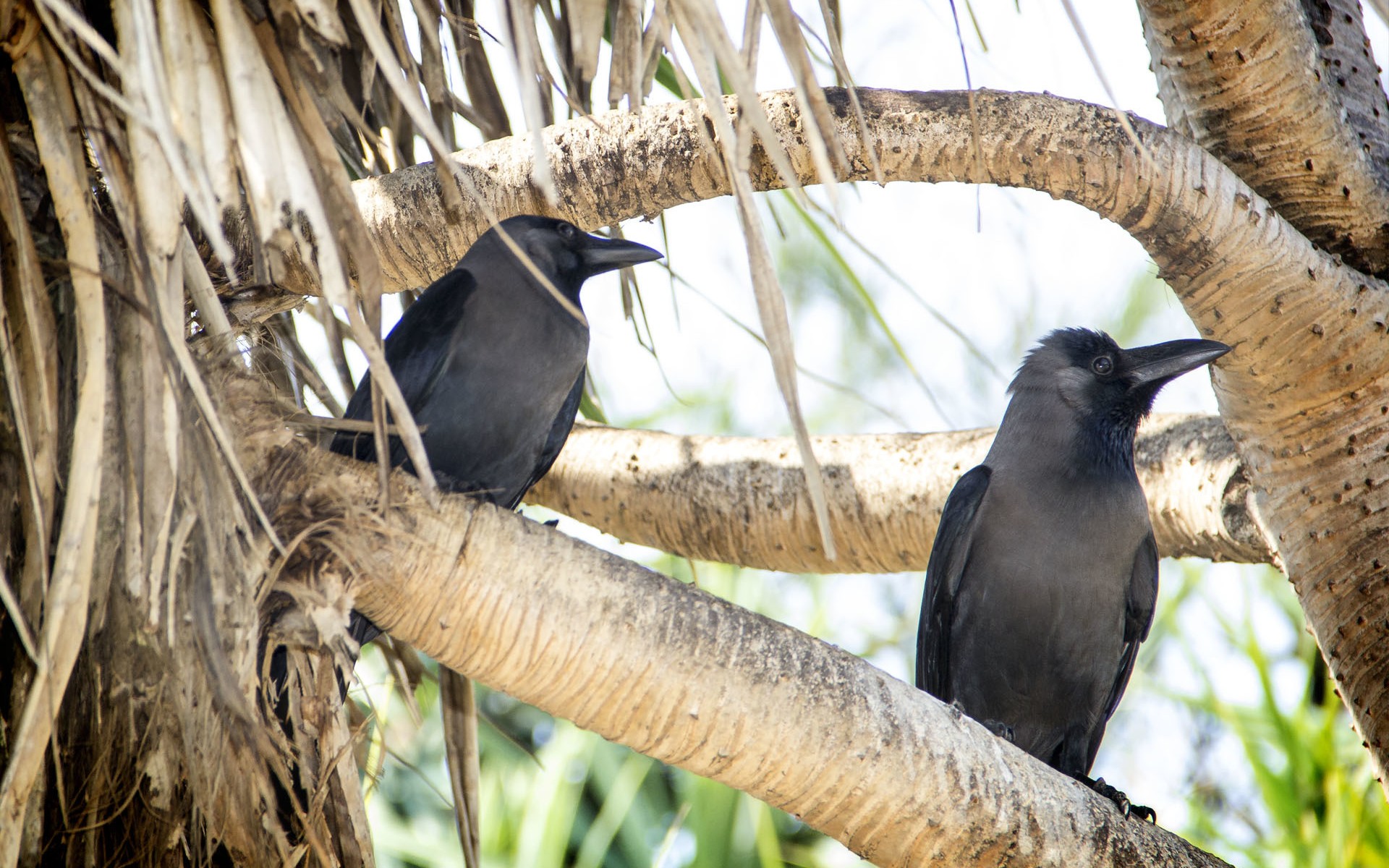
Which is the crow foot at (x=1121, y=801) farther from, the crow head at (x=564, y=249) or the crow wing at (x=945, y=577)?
the crow head at (x=564, y=249)

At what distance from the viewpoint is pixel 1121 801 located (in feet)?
8.17

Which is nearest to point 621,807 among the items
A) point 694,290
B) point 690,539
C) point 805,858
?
point 805,858

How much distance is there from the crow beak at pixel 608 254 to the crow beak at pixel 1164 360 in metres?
1.44

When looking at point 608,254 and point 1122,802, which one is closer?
point 1122,802

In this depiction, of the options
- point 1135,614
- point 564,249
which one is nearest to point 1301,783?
point 1135,614

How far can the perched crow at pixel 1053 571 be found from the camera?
319cm

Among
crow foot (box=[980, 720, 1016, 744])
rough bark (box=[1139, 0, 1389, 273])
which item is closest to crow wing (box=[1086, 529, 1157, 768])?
crow foot (box=[980, 720, 1016, 744])

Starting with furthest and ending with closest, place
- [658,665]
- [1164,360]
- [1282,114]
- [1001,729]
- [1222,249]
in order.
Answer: [1164,360] → [1001,729] → [1282,114] → [1222,249] → [658,665]

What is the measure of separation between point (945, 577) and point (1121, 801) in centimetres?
90

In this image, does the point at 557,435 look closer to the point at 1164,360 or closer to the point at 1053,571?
the point at 1053,571

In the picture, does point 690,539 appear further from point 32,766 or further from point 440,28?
point 32,766

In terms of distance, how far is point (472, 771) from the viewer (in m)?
2.44

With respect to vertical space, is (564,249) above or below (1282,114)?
below

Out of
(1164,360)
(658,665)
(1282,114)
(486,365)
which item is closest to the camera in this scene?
(658,665)
